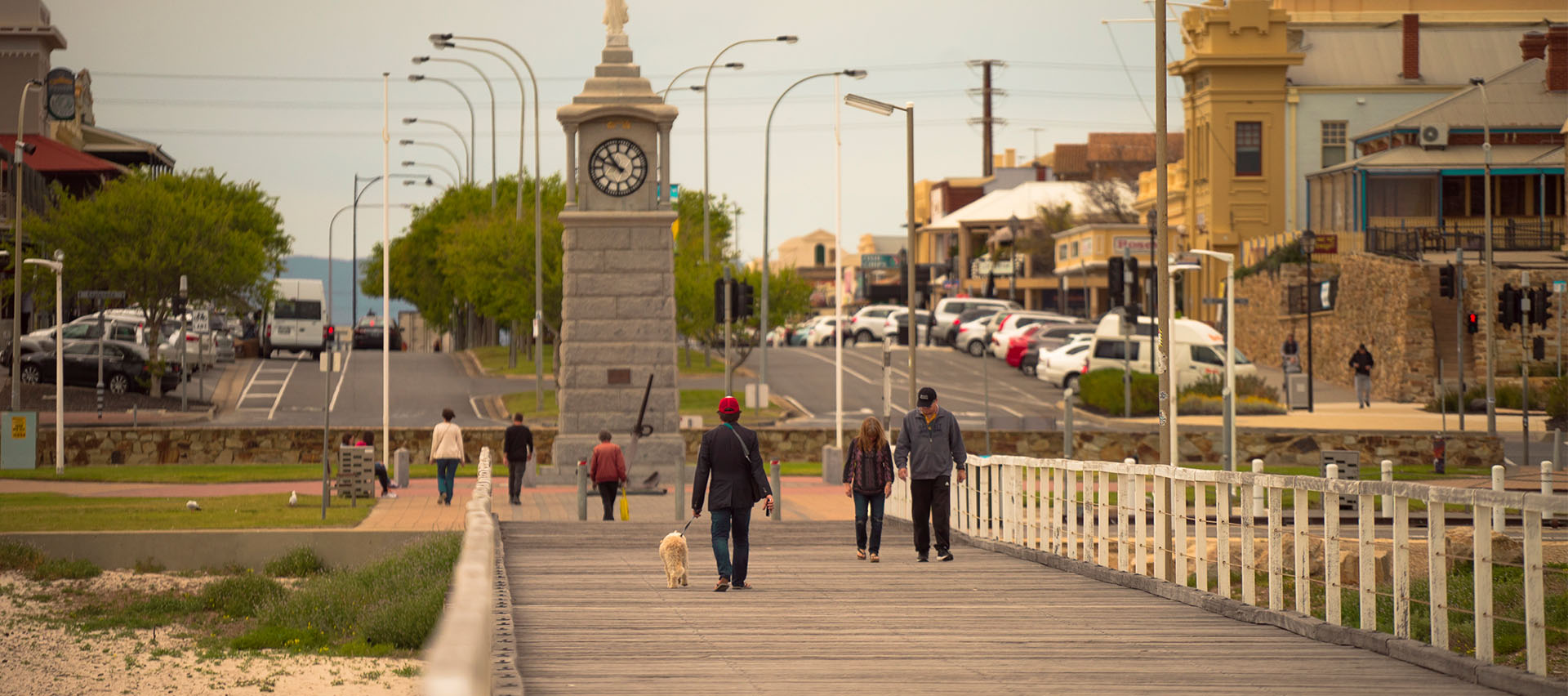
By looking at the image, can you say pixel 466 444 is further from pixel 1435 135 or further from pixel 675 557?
pixel 1435 135

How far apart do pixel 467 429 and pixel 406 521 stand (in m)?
13.1

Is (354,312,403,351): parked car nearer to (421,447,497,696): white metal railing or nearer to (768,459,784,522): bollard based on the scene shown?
(768,459,784,522): bollard

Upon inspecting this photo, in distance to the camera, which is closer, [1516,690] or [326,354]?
[1516,690]

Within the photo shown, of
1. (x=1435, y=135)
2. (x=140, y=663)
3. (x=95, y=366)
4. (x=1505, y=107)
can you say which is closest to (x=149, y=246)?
(x=95, y=366)

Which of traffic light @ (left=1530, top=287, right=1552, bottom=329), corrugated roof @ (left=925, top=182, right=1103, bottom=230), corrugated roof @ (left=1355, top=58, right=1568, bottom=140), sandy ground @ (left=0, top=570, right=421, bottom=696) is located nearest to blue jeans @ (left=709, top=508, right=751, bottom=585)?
sandy ground @ (left=0, top=570, right=421, bottom=696)

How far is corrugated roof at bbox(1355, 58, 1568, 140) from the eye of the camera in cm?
6038

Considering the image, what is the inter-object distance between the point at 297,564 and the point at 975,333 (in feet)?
149

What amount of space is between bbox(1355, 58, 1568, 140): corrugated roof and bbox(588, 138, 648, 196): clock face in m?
38.9

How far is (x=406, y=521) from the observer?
86.7ft

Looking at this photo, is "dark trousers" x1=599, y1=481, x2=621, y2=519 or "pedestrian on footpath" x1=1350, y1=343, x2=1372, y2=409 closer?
"dark trousers" x1=599, y1=481, x2=621, y2=519

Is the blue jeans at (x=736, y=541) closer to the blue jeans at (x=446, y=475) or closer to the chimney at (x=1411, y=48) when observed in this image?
the blue jeans at (x=446, y=475)

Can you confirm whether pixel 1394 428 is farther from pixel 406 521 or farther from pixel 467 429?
pixel 406 521

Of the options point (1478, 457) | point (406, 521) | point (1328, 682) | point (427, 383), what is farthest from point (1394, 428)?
point (1328, 682)

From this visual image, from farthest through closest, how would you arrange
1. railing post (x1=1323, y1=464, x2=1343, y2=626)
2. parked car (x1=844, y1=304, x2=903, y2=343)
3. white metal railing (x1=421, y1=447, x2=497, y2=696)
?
parked car (x1=844, y1=304, x2=903, y2=343) < railing post (x1=1323, y1=464, x2=1343, y2=626) < white metal railing (x1=421, y1=447, x2=497, y2=696)
